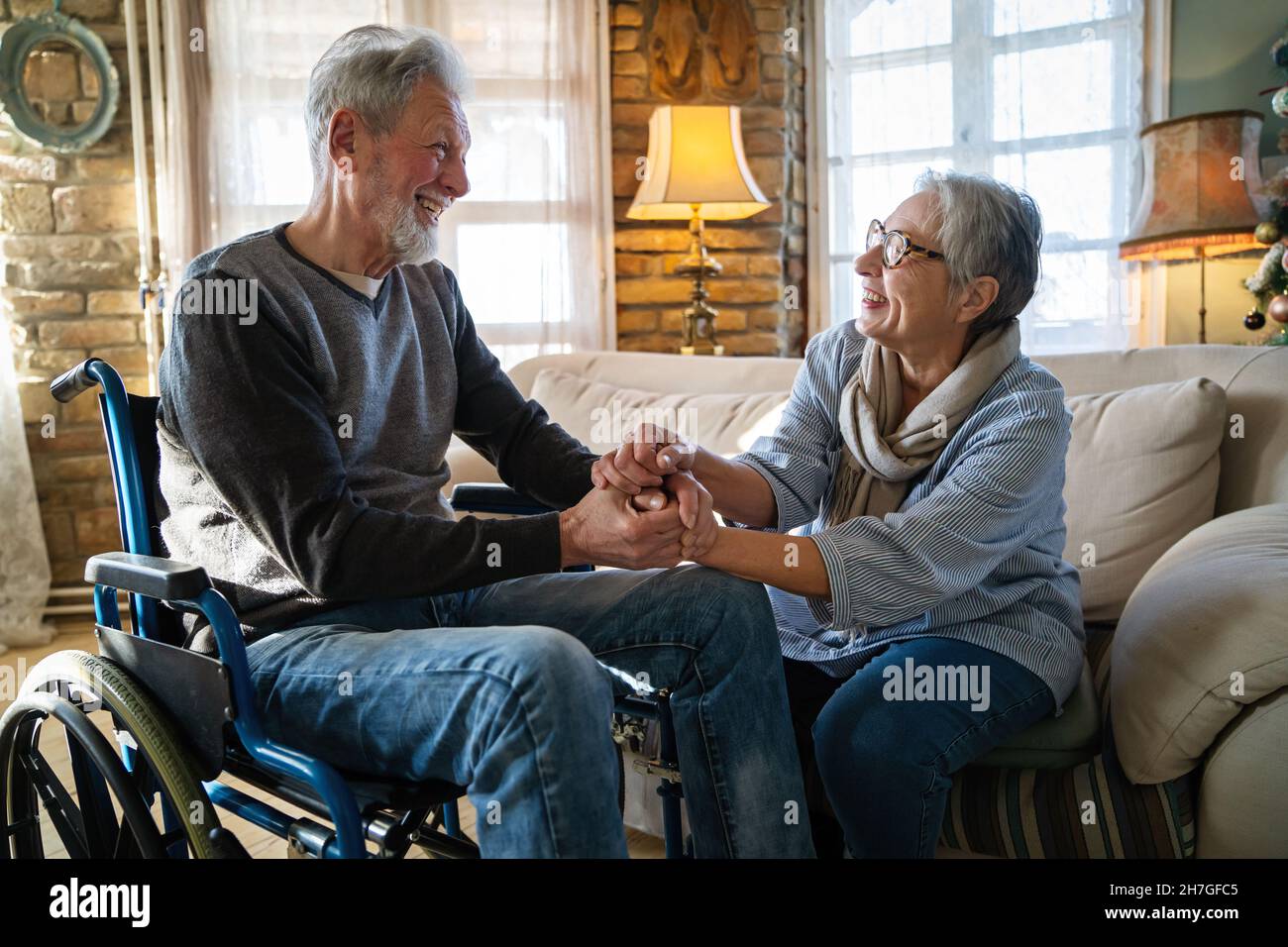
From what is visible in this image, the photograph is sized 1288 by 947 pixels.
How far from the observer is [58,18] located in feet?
11.7

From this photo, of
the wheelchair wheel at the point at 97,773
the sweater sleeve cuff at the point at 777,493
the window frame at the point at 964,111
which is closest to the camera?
the wheelchair wheel at the point at 97,773

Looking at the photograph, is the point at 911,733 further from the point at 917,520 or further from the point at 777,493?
the point at 777,493

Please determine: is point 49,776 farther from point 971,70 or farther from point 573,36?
point 971,70

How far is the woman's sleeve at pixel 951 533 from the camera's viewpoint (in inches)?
51.7

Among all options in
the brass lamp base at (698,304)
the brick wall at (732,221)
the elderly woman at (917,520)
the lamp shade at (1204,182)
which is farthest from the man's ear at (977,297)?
the brick wall at (732,221)

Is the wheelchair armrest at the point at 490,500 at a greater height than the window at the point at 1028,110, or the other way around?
the window at the point at 1028,110

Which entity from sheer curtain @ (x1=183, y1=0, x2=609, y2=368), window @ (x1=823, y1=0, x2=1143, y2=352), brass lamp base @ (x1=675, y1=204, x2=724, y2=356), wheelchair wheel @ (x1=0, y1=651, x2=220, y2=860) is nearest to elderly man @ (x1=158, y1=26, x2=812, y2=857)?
wheelchair wheel @ (x1=0, y1=651, x2=220, y2=860)

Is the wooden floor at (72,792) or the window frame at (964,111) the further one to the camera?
the window frame at (964,111)

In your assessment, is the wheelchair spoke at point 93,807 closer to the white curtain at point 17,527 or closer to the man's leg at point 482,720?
the man's leg at point 482,720

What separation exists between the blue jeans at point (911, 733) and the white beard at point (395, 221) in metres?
0.81

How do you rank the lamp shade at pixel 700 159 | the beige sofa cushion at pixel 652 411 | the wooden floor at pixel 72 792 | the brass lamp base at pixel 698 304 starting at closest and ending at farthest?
the wooden floor at pixel 72 792 < the beige sofa cushion at pixel 652 411 < the lamp shade at pixel 700 159 < the brass lamp base at pixel 698 304

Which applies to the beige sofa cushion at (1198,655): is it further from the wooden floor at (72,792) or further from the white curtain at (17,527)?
the white curtain at (17,527)

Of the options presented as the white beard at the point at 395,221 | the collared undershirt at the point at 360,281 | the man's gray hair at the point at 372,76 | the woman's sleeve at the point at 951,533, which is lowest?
the woman's sleeve at the point at 951,533

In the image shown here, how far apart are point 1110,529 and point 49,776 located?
1592 mm
